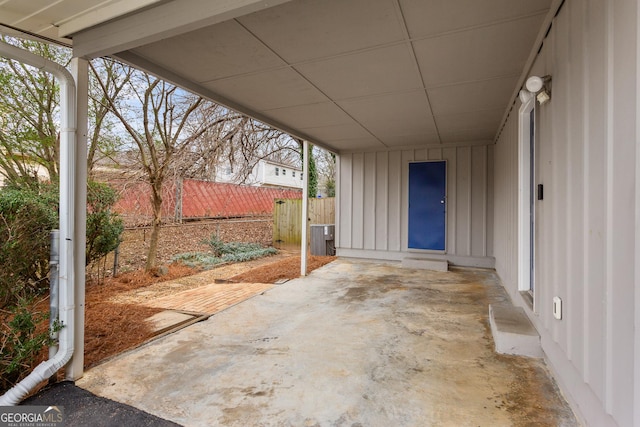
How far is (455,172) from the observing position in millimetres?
6168

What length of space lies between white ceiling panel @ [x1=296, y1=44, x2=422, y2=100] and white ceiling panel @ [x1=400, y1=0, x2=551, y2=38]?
343 millimetres

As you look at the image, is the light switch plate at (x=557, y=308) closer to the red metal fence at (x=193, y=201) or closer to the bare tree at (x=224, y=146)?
the bare tree at (x=224, y=146)

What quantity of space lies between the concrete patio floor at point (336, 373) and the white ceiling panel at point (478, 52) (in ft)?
8.13

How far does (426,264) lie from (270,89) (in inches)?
168

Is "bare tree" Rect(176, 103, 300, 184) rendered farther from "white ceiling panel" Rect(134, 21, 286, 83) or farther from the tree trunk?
"white ceiling panel" Rect(134, 21, 286, 83)

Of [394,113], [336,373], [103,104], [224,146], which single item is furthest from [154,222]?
[336,373]

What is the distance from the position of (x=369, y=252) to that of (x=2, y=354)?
5.87m

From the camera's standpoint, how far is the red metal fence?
5650 millimetres

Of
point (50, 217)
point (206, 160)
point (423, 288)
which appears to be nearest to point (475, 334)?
point (423, 288)

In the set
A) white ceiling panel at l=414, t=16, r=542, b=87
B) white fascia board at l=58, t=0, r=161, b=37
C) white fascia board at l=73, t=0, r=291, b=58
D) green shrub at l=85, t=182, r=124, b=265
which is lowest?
green shrub at l=85, t=182, r=124, b=265

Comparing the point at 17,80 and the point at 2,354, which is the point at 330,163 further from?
the point at 2,354

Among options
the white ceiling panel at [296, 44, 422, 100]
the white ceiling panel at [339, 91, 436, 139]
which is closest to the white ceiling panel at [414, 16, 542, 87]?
the white ceiling panel at [296, 44, 422, 100]

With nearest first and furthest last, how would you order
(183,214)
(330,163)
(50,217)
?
(50,217)
(183,214)
(330,163)

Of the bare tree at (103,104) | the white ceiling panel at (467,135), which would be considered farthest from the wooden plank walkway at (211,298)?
the white ceiling panel at (467,135)
